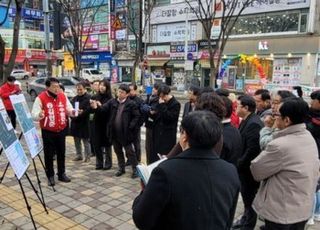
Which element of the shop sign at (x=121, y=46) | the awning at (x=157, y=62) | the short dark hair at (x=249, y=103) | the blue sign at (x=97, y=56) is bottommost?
the short dark hair at (x=249, y=103)

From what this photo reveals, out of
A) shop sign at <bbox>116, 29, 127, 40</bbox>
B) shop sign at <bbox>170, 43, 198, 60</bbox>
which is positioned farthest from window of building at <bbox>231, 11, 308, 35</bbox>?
shop sign at <bbox>116, 29, 127, 40</bbox>

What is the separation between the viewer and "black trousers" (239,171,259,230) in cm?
379

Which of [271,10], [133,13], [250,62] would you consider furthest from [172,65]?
[271,10]

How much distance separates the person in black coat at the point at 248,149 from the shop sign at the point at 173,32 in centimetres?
2554

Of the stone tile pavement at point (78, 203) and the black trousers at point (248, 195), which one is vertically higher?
the black trousers at point (248, 195)

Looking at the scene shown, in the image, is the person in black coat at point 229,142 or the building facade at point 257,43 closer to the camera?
the person in black coat at point 229,142

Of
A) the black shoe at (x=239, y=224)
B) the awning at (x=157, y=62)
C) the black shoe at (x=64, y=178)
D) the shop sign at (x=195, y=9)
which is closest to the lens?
the black shoe at (x=239, y=224)

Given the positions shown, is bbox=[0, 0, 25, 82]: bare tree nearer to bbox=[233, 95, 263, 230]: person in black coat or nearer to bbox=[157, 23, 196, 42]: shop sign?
bbox=[233, 95, 263, 230]: person in black coat

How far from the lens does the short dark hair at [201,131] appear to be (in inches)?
70.3

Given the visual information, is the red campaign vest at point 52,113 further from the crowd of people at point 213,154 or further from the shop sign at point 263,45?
the shop sign at point 263,45

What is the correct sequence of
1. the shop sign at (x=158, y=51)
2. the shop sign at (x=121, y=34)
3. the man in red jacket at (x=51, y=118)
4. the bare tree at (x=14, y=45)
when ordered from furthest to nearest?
the shop sign at (x=121, y=34)
the shop sign at (x=158, y=51)
the bare tree at (x=14, y=45)
the man in red jacket at (x=51, y=118)

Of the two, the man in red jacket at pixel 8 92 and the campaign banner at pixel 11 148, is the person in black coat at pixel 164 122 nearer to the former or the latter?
the campaign banner at pixel 11 148

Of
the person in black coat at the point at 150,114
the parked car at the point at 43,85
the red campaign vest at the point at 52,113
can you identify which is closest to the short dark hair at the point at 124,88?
the person in black coat at the point at 150,114

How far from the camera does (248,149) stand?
360cm
